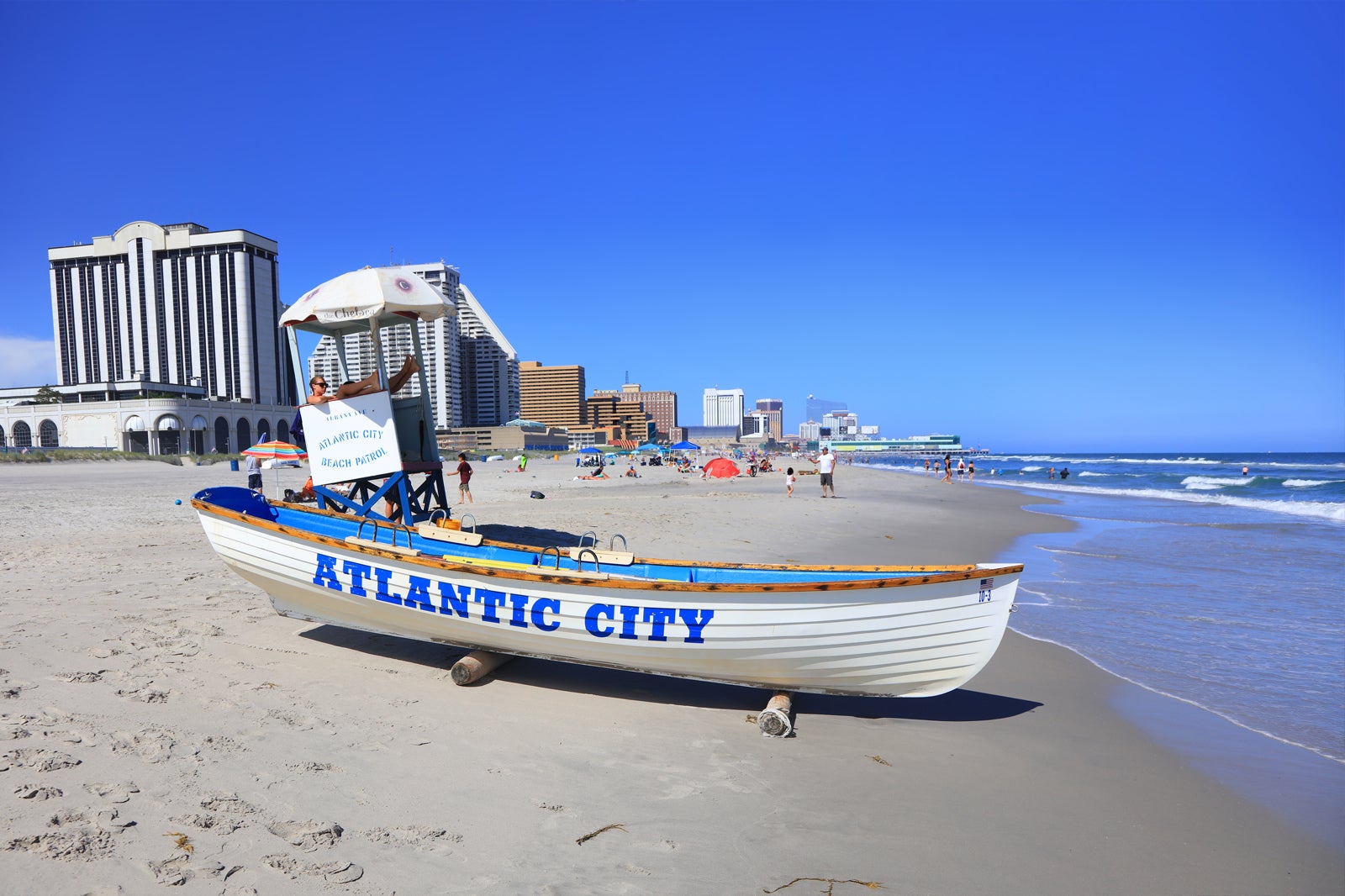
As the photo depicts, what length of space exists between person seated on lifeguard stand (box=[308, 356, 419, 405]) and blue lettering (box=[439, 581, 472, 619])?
2.57m

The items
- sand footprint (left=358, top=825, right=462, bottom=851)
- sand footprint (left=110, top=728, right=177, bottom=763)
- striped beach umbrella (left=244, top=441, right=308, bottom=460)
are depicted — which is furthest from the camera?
striped beach umbrella (left=244, top=441, right=308, bottom=460)

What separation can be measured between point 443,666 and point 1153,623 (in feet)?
27.7

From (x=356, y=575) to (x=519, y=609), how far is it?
1628mm

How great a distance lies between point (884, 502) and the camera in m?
23.9

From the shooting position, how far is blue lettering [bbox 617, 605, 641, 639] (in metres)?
4.84

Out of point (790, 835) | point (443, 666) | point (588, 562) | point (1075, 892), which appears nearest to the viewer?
point (1075, 892)

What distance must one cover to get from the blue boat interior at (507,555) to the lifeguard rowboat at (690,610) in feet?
0.07

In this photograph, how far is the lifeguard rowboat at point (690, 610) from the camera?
4598 mm

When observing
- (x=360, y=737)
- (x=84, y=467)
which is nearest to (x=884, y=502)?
(x=360, y=737)

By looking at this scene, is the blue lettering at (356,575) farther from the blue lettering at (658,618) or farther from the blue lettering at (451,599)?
the blue lettering at (658,618)

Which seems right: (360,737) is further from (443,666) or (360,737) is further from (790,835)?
(790,835)

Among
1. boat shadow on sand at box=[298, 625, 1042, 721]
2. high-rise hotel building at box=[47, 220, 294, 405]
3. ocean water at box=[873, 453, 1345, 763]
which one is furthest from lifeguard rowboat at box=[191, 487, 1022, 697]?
high-rise hotel building at box=[47, 220, 294, 405]

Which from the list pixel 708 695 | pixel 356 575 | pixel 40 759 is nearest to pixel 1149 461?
pixel 708 695

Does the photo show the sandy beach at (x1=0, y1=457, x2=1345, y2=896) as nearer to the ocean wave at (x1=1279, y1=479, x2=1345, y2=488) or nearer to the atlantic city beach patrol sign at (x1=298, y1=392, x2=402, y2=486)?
the atlantic city beach patrol sign at (x1=298, y1=392, x2=402, y2=486)
